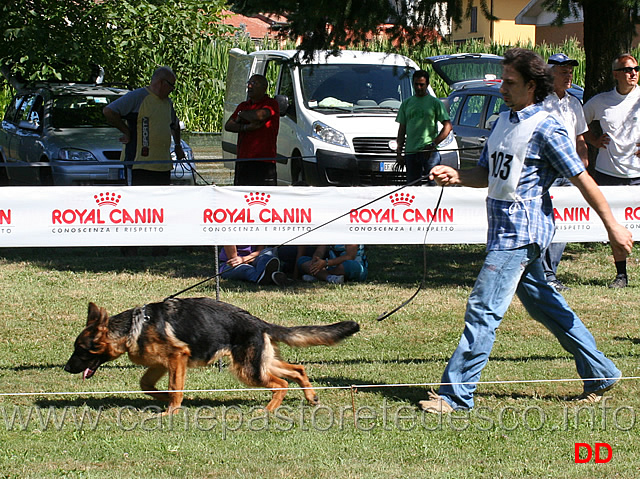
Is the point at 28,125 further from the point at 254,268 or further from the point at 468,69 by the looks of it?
the point at 468,69

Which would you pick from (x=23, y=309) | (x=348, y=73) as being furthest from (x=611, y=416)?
(x=348, y=73)

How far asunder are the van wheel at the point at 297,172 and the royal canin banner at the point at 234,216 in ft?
19.9

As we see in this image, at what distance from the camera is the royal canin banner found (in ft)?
19.9

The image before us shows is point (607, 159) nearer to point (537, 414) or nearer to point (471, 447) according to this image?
point (537, 414)

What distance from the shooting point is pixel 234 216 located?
6.25m

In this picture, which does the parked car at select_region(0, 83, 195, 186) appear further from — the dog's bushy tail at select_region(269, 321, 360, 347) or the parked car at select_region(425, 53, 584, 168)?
the dog's bushy tail at select_region(269, 321, 360, 347)

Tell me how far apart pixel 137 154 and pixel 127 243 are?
486 centimetres

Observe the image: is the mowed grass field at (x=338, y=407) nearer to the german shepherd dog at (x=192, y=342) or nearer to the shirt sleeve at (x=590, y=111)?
the german shepherd dog at (x=192, y=342)

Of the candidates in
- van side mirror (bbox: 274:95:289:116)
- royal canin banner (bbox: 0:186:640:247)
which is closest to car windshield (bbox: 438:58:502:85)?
van side mirror (bbox: 274:95:289:116)

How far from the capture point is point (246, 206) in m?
6.27

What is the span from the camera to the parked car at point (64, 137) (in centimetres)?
1308

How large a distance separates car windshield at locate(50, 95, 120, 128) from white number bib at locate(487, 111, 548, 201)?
34.3ft

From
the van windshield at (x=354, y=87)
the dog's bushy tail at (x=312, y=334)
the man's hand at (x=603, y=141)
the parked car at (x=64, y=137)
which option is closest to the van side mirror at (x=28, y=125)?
the parked car at (x=64, y=137)

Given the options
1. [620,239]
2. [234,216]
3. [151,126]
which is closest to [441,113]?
[151,126]
